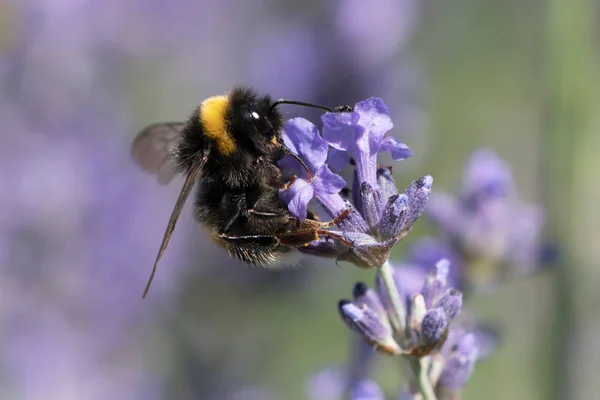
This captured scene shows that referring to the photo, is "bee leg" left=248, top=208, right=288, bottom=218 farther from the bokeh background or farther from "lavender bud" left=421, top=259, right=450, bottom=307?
the bokeh background

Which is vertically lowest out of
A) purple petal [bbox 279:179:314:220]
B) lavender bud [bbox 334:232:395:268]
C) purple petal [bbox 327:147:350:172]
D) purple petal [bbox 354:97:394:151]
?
lavender bud [bbox 334:232:395:268]

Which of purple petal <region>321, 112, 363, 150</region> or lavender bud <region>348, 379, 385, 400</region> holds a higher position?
purple petal <region>321, 112, 363, 150</region>

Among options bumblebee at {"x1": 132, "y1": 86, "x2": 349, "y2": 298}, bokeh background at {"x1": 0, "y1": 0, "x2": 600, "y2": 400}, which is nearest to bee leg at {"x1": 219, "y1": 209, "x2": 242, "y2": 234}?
bumblebee at {"x1": 132, "y1": 86, "x2": 349, "y2": 298}

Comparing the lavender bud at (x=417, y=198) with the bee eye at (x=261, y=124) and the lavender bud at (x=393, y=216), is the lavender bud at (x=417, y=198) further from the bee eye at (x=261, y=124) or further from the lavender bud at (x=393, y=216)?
the bee eye at (x=261, y=124)

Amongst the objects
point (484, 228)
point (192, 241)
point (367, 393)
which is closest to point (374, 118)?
point (367, 393)

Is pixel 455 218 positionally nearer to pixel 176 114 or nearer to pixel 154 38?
pixel 176 114

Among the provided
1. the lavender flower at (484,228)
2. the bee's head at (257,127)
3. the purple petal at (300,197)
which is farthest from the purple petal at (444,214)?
the purple petal at (300,197)
